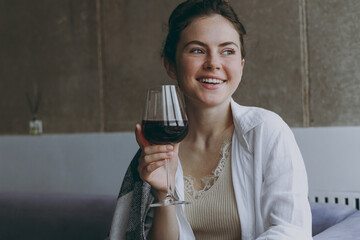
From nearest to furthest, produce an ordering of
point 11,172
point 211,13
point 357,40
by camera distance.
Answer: point 211,13, point 357,40, point 11,172

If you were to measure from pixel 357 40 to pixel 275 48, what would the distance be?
1.50 feet

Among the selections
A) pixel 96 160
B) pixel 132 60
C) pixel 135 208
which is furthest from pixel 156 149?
pixel 132 60

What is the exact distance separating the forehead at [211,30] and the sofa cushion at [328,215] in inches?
32.3

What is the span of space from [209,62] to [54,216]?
1.34 meters

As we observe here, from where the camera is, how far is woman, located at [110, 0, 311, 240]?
4.15 ft

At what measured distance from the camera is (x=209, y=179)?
1.45 metres

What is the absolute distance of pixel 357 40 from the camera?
2.49 metres

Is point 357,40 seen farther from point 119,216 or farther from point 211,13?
point 119,216

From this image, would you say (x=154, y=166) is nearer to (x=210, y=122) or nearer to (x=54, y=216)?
(x=210, y=122)

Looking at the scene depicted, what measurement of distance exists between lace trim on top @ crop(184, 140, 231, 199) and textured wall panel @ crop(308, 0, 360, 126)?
131 centimetres

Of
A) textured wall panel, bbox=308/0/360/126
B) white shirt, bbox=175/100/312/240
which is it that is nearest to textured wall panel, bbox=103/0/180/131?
textured wall panel, bbox=308/0/360/126

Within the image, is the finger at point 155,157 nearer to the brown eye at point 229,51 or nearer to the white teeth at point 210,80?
the white teeth at point 210,80

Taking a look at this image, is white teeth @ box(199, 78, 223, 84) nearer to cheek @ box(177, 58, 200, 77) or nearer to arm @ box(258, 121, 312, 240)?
cheek @ box(177, 58, 200, 77)

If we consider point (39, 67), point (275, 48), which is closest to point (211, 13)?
point (275, 48)
